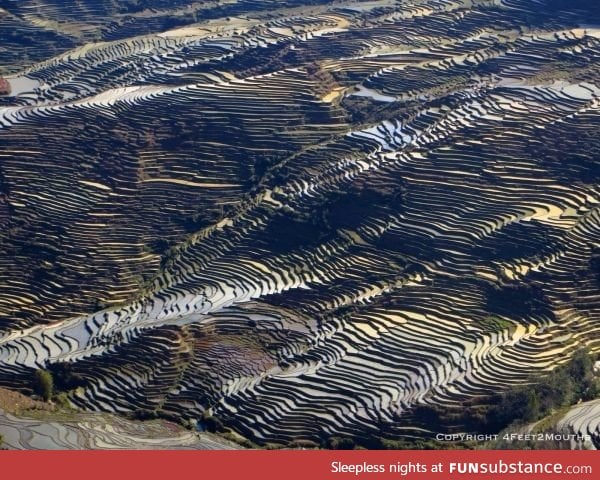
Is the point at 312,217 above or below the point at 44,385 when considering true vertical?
above

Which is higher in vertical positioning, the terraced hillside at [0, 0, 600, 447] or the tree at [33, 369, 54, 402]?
the terraced hillside at [0, 0, 600, 447]

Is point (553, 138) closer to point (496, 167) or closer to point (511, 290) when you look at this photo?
point (496, 167)

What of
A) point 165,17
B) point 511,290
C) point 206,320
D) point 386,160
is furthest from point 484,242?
point 165,17

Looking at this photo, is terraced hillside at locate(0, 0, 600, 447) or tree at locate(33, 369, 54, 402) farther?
tree at locate(33, 369, 54, 402)

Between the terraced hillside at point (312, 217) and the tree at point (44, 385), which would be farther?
the tree at point (44, 385)

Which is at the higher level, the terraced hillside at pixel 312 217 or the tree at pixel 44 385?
the terraced hillside at pixel 312 217
